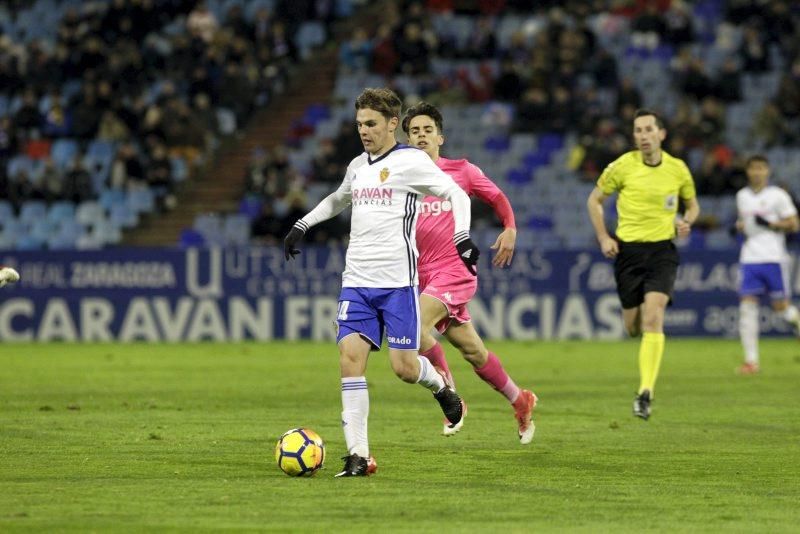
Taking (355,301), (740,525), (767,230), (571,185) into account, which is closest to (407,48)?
(571,185)

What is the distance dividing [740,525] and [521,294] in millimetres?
17311

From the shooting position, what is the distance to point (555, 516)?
7621mm

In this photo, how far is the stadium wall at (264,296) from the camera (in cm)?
2455

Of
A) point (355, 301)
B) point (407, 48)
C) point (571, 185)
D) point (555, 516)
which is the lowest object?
point (555, 516)

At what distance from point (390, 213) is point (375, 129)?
0.52 m

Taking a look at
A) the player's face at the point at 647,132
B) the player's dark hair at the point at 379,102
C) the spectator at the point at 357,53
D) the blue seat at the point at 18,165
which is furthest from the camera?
the spectator at the point at 357,53

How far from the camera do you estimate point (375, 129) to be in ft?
30.0

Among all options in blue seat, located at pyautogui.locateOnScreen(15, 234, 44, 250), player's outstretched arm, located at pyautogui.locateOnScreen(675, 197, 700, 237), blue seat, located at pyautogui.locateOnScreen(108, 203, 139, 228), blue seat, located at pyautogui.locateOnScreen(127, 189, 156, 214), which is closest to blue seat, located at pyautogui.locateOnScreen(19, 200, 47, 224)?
blue seat, located at pyautogui.locateOnScreen(15, 234, 44, 250)

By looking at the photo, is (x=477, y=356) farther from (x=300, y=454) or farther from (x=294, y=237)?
(x=300, y=454)

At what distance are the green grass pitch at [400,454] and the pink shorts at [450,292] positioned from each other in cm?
90

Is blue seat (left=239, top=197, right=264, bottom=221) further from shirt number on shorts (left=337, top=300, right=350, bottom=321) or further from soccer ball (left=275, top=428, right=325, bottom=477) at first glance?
soccer ball (left=275, top=428, right=325, bottom=477)

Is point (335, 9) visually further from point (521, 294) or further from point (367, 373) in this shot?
point (367, 373)

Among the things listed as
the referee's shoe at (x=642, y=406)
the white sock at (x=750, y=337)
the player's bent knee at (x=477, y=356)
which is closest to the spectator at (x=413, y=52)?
the white sock at (x=750, y=337)

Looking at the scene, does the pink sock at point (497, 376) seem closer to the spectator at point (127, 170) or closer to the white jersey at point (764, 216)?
the white jersey at point (764, 216)
